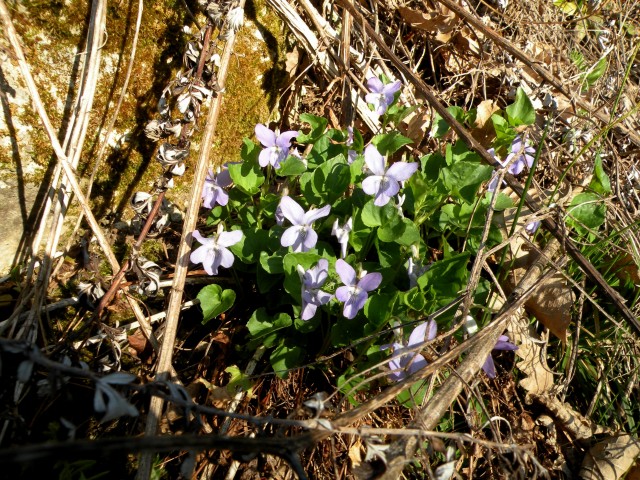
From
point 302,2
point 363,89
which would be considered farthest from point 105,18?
point 363,89

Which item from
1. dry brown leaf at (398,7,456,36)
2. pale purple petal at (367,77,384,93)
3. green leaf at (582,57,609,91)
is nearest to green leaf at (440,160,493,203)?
pale purple petal at (367,77,384,93)

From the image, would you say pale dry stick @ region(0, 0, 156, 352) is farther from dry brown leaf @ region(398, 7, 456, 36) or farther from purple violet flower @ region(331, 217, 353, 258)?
dry brown leaf @ region(398, 7, 456, 36)

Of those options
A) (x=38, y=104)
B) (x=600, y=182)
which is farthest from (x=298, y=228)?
(x=600, y=182)

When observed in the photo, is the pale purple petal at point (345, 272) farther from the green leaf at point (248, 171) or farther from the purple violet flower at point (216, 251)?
the green leaf at point (248, 171)

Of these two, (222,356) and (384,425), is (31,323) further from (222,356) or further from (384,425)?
(384,425)

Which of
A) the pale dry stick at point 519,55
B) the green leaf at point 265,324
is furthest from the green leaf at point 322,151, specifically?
the pale dry stick at point 519,55

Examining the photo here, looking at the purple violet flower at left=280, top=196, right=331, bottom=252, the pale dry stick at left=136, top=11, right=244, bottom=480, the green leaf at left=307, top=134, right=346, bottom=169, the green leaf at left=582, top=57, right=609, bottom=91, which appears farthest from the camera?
the green leaf at left=582, top=57, right=609, bottom=91

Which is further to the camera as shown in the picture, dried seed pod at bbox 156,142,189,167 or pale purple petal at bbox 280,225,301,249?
dried seed pod at bbox 156,142,189,167
